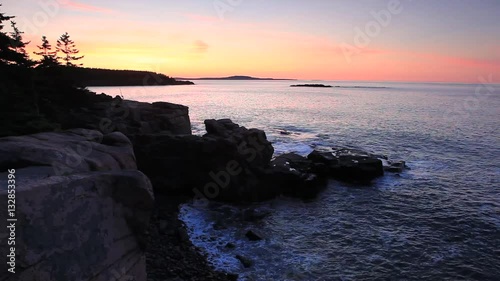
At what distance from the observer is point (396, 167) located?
35750mm

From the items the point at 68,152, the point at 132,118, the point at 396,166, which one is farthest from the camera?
the point at 396,166

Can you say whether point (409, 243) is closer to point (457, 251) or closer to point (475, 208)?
point (457, 251)

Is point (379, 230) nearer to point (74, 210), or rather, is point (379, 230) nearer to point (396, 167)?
point (396, 167)

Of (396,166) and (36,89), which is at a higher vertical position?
(36,89)

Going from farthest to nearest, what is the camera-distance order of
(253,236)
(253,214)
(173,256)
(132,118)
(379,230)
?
(132,118), (253,214), (379,230), (253,236), (173,256)

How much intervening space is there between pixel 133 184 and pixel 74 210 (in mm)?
1911

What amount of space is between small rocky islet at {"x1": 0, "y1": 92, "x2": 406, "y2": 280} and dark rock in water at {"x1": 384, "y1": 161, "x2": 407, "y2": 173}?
4.1 inches

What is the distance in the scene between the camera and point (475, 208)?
979 inches

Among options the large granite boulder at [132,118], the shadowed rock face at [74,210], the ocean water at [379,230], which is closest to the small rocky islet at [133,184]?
the shadowed rock face at [74,210]

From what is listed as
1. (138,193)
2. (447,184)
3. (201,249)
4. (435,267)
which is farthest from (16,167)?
(447,184)

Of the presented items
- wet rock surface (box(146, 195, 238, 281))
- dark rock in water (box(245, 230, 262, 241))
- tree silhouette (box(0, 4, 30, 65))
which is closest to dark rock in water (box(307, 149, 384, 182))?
dark rock in water (box(245, 230, 262, 241))

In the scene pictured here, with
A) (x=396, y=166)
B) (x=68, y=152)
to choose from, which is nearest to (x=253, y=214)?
(x=68, y=152)

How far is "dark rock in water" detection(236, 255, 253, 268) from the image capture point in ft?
55.8

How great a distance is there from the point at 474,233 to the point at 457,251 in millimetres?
3394
